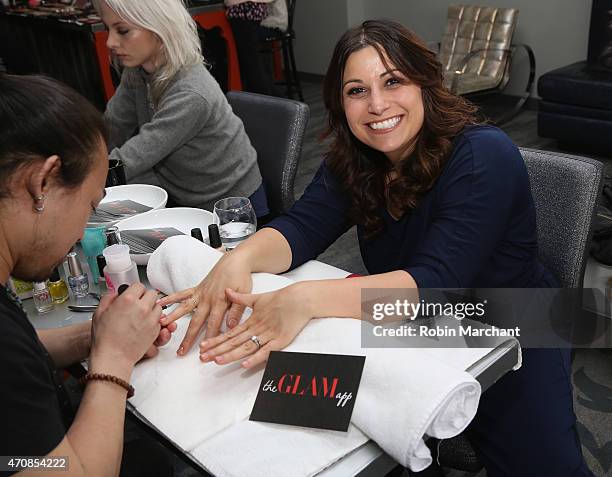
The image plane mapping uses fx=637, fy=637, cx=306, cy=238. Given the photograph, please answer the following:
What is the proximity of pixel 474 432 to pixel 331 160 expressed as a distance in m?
0.71

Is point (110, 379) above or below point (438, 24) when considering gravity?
above

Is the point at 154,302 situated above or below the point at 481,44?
above

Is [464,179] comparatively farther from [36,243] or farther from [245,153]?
[245,153]

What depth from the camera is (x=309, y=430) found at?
907 mm

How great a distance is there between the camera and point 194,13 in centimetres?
504

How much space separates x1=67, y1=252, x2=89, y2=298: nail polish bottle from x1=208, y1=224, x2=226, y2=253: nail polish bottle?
30cm

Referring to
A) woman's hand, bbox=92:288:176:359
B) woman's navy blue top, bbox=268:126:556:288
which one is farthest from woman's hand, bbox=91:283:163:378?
woman's navy blue top, bbox=268:126:556:288

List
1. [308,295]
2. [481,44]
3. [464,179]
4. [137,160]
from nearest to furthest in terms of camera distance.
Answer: [308,295]
[464,179]
[137,160]
[481,44]

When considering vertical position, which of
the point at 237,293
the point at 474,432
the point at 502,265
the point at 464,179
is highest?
the point at 464,179

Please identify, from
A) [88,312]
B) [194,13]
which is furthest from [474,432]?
[194,13]

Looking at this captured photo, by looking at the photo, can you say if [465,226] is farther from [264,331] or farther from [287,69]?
[287,69]

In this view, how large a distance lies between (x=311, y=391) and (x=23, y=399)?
1.29 feet

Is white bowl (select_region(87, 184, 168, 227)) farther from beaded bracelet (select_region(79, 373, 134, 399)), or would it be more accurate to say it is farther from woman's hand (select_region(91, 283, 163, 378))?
beaded bracelet (select_region(79, 373, 134, 399))

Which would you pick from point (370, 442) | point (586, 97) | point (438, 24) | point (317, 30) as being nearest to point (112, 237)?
point (370, 442)
